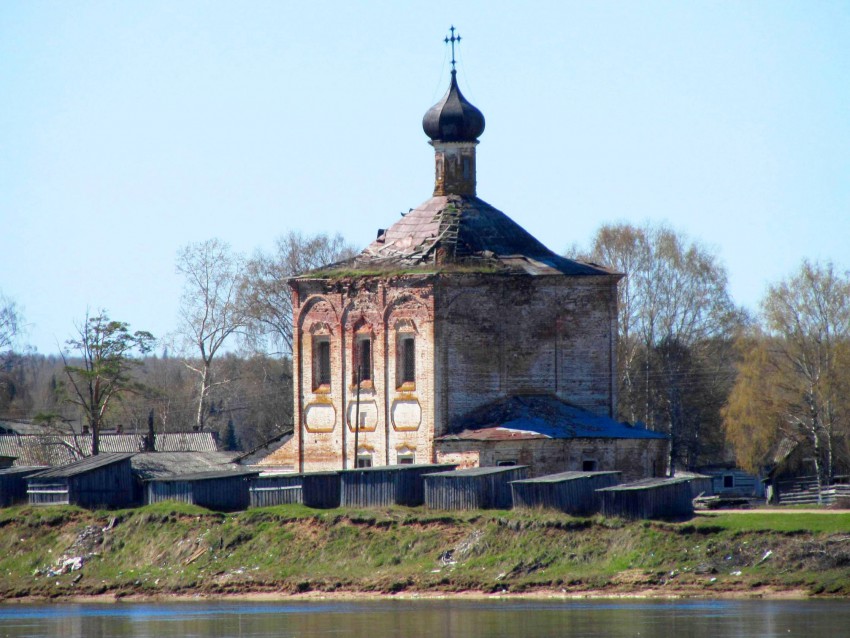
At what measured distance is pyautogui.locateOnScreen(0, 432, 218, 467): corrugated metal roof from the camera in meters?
56.8

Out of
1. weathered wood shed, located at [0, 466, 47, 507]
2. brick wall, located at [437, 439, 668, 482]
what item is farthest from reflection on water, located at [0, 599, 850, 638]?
weathered wood shed, located at [0, 466, 47, 507]

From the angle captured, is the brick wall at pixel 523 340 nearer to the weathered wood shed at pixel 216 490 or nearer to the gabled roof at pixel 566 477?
the weathered wood shed at pixel 216 490

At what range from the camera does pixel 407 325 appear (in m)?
43.5

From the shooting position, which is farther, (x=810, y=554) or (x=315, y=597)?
(x=315, y=597)

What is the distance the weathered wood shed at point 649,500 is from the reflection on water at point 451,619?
3498 mm

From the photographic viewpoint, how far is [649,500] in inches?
1405

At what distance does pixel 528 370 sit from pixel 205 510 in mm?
8473

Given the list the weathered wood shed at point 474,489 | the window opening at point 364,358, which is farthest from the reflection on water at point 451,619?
the window opening at point 364,358

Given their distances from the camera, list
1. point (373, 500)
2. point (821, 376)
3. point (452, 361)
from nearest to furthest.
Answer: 1. point (373, 500)
2. point (452, 361)
3. point (821, 376)

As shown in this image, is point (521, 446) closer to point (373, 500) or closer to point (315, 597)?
point (373, 500)

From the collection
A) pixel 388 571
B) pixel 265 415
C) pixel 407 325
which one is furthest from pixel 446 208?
pixel 265 415

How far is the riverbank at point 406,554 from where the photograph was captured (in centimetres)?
3306

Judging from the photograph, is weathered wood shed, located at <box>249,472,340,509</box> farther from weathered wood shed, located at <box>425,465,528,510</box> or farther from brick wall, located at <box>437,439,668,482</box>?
brick wall, located at <box>437,439,668,482</box>

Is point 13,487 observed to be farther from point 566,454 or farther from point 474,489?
point 566,454
